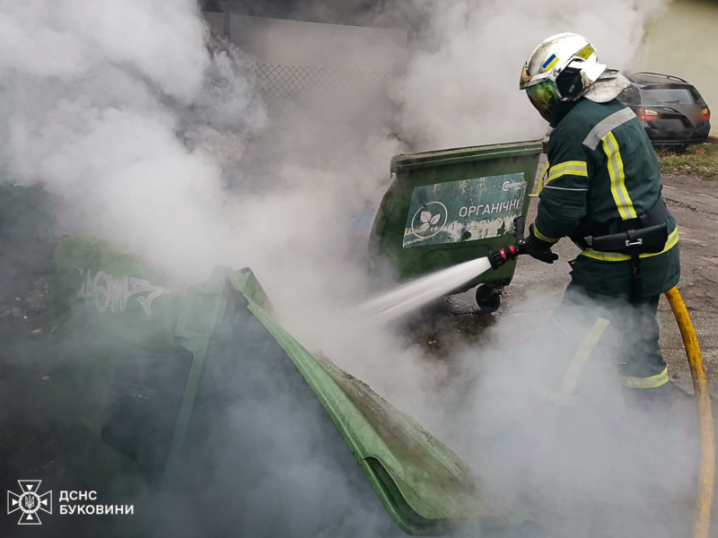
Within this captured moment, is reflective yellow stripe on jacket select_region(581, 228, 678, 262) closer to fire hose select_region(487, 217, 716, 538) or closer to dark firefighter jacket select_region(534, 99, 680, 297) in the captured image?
dark firefighter jacket select_region(534, 99, 680, 297)

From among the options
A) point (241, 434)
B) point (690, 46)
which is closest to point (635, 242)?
point (241, 434)

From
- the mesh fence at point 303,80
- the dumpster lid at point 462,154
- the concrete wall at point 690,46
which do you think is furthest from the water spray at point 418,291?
the concrete wall at point 690,46

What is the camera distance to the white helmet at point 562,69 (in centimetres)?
236

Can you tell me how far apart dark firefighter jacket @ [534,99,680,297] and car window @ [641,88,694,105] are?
30.2 ft

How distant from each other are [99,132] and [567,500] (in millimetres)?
2744

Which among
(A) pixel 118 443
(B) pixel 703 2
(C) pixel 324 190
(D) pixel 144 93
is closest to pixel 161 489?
(A) pixel 118 443

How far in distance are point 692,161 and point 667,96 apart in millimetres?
1287

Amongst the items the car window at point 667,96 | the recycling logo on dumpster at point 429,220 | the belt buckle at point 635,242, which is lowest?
the belt buckle at point 635,242

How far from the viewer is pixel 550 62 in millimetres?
2383

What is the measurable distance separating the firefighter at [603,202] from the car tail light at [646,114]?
8.93 meters

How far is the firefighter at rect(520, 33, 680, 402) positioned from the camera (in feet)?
7.64

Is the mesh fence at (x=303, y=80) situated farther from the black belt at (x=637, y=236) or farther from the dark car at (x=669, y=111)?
the dark car at (x=669, y=111)

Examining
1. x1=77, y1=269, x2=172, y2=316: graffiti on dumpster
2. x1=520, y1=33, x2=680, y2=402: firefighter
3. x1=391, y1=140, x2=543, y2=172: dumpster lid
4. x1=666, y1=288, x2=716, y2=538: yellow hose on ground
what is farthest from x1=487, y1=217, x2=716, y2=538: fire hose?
x1=77, y1=269, x2=172, y2=316: graffiti on dumpster

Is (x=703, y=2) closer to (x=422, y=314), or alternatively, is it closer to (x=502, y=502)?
(x=422, y=314)
